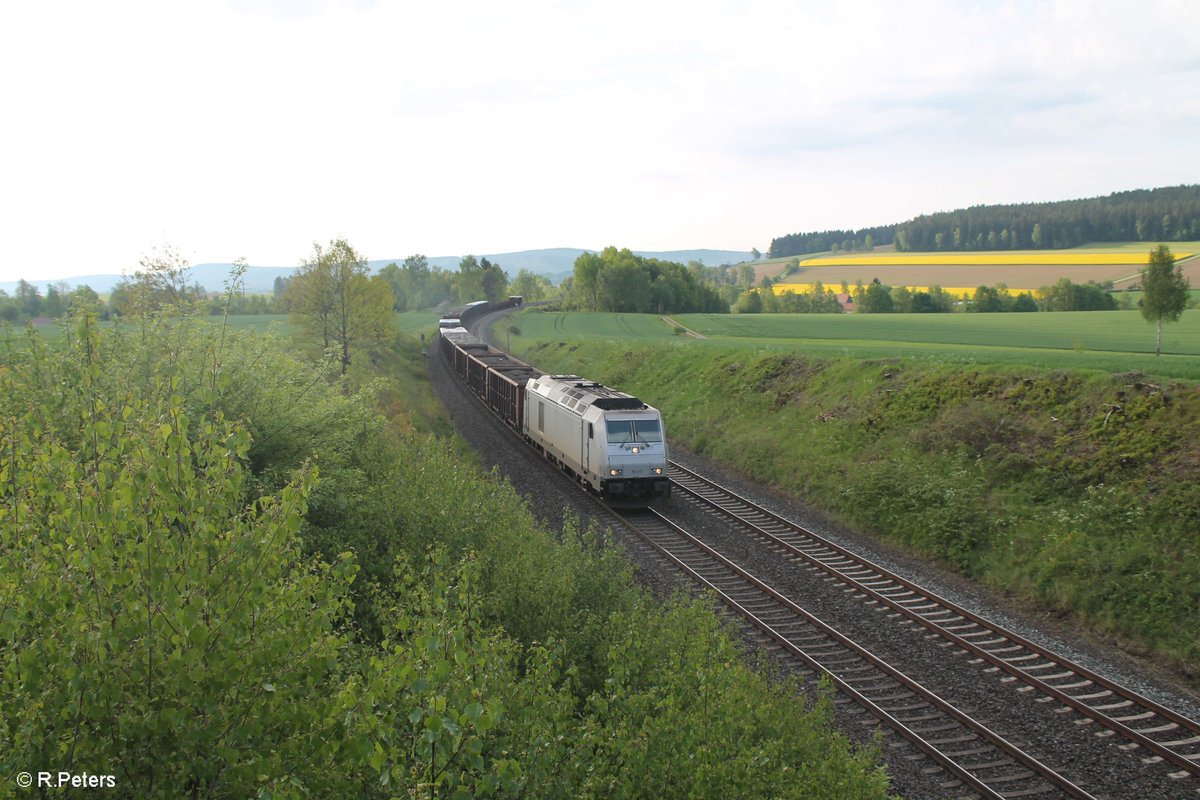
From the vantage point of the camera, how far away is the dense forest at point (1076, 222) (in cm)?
11794

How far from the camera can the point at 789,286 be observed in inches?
5650

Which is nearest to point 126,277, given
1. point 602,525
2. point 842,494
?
point 602,525

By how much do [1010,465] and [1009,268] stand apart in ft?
346

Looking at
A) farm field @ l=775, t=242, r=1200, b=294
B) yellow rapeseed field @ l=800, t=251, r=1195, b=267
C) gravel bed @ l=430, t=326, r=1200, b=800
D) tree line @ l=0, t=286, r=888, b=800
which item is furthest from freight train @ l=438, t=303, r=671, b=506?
yellow rapeseed field @ l=800, t=251, r=1195, b=267

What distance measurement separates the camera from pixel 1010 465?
19.8m

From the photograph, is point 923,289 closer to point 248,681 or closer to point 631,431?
point 631,431

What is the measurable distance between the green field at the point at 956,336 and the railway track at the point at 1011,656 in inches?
421

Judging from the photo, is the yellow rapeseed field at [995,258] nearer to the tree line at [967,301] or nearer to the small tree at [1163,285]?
the tree line at [967,301]

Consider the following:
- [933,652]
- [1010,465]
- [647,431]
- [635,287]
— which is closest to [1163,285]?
[1010,465]

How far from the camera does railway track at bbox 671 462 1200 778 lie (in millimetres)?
10531

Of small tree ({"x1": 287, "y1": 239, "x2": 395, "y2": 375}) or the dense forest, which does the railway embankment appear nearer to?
small tree ({"x1": 287, "y1": 239, "x2": 395, "y2": 375})

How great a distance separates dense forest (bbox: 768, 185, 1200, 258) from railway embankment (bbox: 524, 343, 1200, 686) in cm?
11546

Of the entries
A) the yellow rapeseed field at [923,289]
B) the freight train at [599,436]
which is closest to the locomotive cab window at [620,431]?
the freight train at [599,436]

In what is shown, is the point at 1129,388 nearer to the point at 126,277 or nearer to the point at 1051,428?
the point at 1051,428
